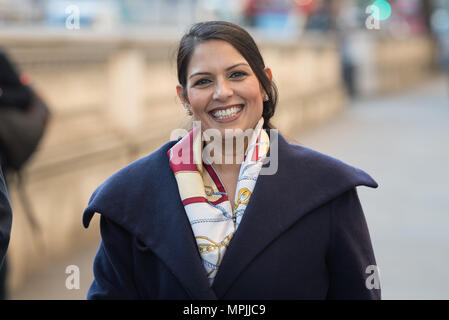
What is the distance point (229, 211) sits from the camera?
2309 millimetres

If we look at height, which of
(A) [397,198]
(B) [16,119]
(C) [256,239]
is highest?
(B) [16,119]

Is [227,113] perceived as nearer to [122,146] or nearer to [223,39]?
[223,39]

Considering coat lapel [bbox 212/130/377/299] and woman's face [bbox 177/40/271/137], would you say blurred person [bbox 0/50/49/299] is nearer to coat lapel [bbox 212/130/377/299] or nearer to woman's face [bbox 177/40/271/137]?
woman's face [bbox 177/40/271/137]

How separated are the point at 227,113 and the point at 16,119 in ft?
8.15

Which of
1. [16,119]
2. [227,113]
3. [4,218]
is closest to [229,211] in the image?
[227,113]

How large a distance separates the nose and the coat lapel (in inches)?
8.9

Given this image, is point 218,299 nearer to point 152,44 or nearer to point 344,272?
point 344,272

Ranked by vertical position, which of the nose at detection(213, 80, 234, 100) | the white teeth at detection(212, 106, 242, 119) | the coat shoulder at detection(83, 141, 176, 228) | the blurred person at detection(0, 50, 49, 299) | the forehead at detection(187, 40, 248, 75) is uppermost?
the blurred person at detection(0, 50, 49, 299)

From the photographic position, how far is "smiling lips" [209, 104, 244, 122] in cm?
236

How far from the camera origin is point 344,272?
7.48 ft

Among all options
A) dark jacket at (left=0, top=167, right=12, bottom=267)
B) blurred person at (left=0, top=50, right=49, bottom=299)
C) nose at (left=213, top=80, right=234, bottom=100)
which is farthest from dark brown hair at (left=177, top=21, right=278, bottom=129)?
blurred person at (left=0, top=50, right=49, bottom=299)

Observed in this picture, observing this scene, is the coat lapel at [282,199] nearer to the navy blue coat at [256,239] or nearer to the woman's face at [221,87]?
the navy blue coat at [256,239]

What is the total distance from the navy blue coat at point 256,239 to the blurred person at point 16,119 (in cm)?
233

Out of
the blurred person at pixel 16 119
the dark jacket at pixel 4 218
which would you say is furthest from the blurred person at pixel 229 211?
the blurred person at pixel 16 119
